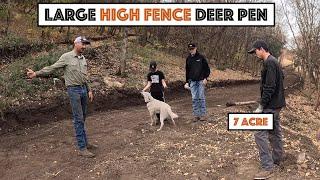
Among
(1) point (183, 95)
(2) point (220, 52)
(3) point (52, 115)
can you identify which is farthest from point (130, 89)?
(2) point (220, 52)

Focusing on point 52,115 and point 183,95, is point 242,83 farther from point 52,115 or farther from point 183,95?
point 52,115

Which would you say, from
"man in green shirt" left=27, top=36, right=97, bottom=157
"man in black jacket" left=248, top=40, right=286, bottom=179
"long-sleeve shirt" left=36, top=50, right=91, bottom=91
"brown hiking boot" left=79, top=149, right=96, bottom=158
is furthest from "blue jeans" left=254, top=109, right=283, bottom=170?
"long-sleeve shirt" left=36, top=50, right=91, bottom=91

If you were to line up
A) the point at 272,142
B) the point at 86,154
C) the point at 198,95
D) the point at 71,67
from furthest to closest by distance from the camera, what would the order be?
the point at 198,95 < the point at 86,154 < the point at 71,67 < the point at 272,142

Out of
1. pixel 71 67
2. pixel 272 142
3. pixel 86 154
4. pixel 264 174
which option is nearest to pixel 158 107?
pixel 86 154

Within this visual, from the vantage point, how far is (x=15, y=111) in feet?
41.9

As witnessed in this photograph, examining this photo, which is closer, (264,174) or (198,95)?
(264,174)

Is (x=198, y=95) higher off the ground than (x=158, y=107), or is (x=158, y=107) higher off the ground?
(x=198, y=95)

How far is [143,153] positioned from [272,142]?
2.76m

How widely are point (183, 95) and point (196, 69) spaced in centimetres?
908

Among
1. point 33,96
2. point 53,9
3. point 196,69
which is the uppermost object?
point 53,9

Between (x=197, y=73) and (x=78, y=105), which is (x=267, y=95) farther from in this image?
(x=197, y=73)

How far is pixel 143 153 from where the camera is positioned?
30.2ft

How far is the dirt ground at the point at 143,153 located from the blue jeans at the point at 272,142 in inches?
9.1

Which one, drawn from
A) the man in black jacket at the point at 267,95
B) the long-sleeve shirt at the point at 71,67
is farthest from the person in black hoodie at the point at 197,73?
the man in black jacket at the point at 267,95
